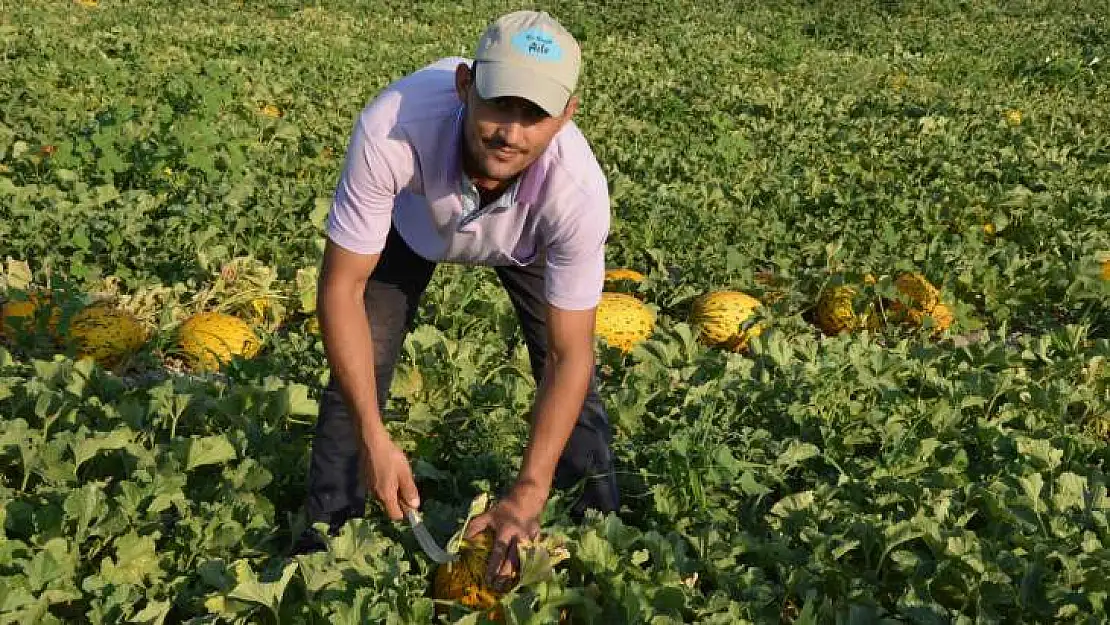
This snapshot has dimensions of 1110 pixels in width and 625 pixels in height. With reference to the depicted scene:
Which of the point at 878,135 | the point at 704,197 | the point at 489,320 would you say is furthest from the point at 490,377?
the point at 878,135

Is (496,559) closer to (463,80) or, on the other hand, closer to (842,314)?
(463,80)

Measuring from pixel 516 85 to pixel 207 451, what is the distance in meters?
1.73

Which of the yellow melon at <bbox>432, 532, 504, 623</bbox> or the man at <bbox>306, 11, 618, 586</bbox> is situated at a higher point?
the man at <bbox>306, 11, 618, 586</bbox>

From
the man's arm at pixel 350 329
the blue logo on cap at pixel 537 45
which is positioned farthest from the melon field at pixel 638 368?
the blue logo on cap at pixel 537 45

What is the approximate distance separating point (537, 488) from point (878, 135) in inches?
271

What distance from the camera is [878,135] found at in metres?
8.80

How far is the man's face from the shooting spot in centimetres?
241

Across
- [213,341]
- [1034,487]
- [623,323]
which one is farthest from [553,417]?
[213,341]

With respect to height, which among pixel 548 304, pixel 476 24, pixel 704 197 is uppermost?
pixel 548 304

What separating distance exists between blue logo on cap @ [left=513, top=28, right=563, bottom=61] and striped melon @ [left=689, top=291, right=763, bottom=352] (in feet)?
9.77

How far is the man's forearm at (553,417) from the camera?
2.76 meters

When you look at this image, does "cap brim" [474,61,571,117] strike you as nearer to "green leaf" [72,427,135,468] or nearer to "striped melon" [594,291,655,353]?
"green leaf" [72,427,135,468]

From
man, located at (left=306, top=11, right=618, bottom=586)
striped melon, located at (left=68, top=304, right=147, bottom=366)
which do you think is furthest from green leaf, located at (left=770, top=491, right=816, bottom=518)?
striped melon, located at (left=68, top=304, right=147, bottom=366)

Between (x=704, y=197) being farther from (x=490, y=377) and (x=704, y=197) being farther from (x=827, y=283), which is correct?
(x=490, y=377)
